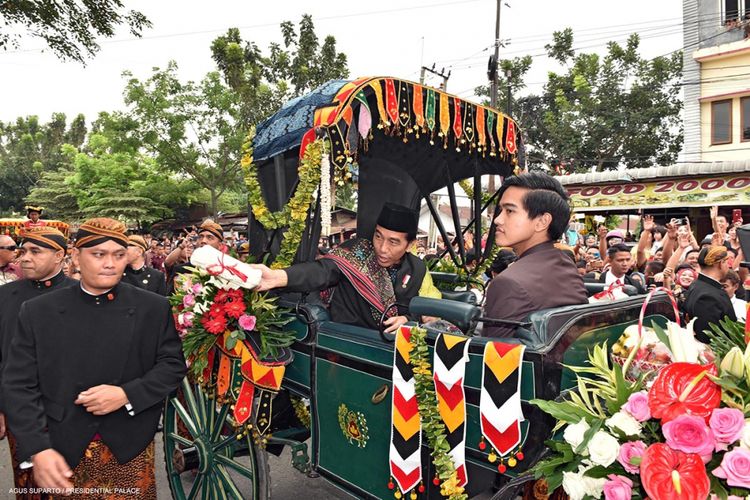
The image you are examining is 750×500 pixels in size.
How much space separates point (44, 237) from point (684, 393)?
365 centimetres

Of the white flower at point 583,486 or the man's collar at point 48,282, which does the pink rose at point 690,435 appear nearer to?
the white flower at point 583,486

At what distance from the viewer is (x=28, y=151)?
57.1 m

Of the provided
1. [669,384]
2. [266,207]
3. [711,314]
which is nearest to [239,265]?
[266,207]

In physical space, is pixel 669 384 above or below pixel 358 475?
above

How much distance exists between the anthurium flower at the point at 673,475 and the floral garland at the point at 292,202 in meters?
2.17

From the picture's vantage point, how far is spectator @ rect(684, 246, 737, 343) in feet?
13.6

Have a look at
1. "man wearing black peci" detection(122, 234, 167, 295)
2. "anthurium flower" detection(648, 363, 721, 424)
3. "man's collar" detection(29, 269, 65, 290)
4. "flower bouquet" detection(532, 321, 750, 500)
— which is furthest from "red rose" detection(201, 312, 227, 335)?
"man wearing black peci" detection(122, 234, 167, 295)

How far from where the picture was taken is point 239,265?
9.77 feet

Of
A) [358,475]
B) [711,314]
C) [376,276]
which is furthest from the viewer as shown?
[711,314]

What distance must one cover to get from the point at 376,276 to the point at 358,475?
1.28 m

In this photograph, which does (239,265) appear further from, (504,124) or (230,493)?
(504,124)

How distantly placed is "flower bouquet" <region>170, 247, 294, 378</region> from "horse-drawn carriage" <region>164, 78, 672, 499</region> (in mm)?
77

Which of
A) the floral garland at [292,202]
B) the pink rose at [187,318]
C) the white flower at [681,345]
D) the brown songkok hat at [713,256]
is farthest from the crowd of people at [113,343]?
the brown songkok hat at [713,256]

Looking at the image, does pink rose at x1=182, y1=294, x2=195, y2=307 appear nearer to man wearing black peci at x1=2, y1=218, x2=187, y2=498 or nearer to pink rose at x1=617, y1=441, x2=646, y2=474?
man wearing black peci at x1=2, y1=218, x2=187, y2=498
